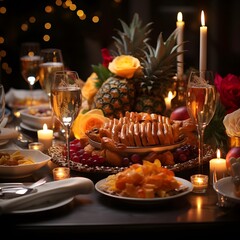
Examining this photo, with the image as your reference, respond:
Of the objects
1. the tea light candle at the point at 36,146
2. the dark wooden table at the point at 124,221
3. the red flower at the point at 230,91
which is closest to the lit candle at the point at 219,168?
the dark wooden table at the point at 124,221

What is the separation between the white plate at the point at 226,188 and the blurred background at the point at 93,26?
275cm

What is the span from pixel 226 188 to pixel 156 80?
102 cm

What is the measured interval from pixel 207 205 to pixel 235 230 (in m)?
0.12

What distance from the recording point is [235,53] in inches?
173

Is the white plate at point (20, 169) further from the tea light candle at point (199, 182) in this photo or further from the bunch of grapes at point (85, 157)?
the tea light candle at point (199, 182)

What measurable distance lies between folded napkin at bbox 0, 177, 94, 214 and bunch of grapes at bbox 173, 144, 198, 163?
0.40 meters

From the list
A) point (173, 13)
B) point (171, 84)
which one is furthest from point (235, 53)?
point (171, 84)

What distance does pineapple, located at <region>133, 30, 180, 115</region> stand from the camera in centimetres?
252

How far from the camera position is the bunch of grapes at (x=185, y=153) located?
1.92m

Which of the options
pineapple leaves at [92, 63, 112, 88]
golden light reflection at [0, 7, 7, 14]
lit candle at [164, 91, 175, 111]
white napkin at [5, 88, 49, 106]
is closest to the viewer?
lit candle at [164, 91, 175, 111]

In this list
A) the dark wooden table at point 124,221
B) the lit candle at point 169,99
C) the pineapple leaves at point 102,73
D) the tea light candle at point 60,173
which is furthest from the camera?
the pineapple leaves at point 102,73

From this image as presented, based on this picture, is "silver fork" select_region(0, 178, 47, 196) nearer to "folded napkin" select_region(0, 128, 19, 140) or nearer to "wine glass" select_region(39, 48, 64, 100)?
"folded napkin" select_region(0, 128, 19, 140)

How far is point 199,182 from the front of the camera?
1.68 m

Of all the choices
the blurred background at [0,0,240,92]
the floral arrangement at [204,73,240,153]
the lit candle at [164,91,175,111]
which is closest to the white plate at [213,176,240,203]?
the floral arrangement at [204,73,240,153]
